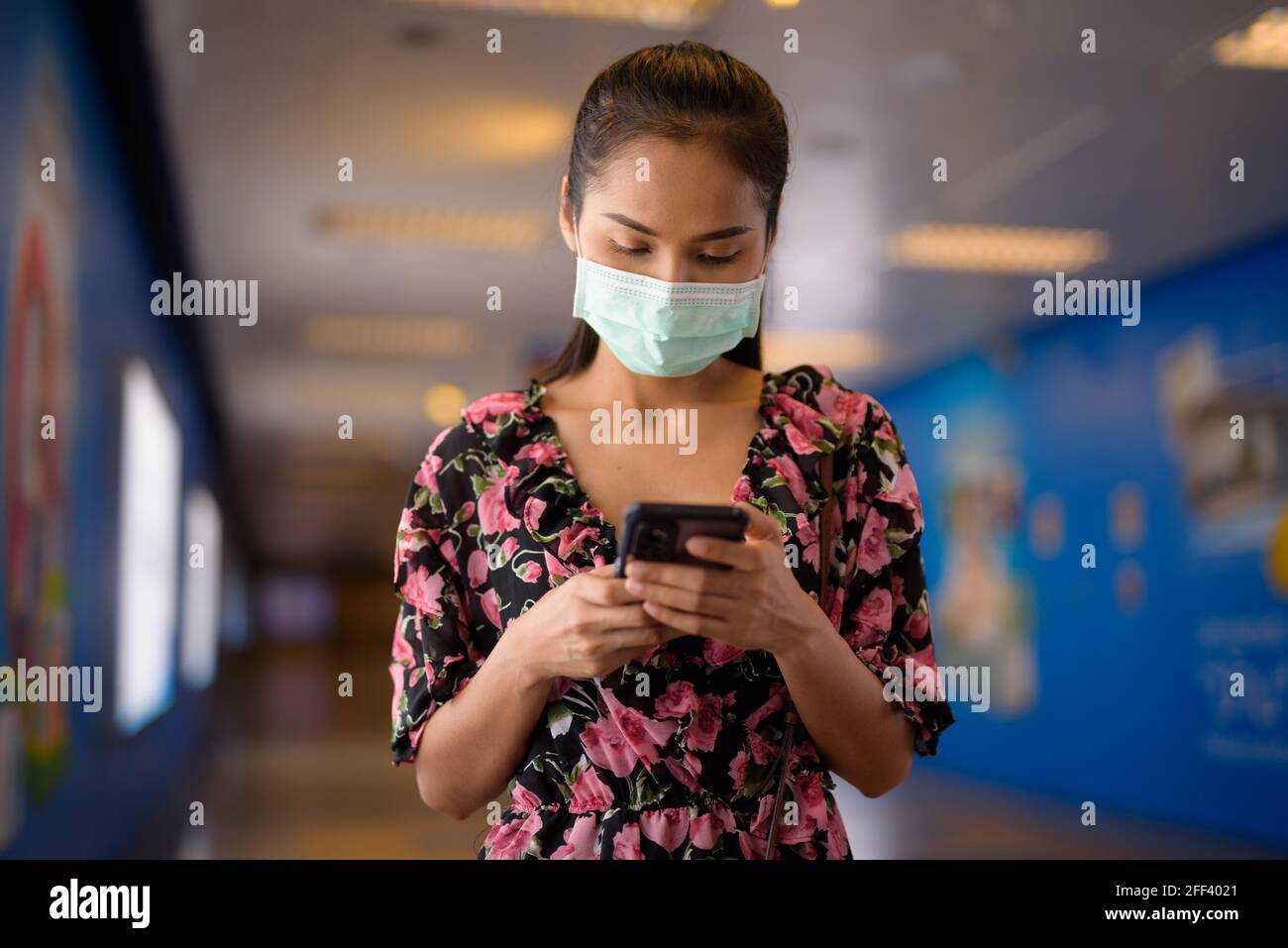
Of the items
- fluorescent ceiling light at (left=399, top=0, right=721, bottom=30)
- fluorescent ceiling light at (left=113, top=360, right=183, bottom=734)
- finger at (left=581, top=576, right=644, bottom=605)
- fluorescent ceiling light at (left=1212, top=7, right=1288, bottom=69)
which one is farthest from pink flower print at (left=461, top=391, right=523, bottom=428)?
fluorescent ceiling light at (left=113, top=360, right=183, bottom=734)

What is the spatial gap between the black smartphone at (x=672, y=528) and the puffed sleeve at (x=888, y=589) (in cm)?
25

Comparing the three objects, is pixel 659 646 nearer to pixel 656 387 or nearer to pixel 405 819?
pixel 656 387

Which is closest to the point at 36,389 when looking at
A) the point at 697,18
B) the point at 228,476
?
the point at 697,18

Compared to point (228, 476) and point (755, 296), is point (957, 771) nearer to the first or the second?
point (755, 296)

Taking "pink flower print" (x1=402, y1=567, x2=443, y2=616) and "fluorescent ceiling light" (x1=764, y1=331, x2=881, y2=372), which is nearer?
"pink flower print" (x1=402, y1=567, x2=443, y2=616)

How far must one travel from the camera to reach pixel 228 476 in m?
17.6

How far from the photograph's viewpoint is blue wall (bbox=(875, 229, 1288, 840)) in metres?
6.51

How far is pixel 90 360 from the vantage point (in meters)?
4.93

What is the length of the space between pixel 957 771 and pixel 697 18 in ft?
23.9

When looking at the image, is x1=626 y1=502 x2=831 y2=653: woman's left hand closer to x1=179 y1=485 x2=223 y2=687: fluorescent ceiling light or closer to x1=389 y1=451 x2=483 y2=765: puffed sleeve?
x1=389 y1=451 x2=483 y2=765: puffed sleeve

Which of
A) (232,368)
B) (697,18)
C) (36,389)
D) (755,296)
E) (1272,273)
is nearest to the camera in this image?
(755,296)

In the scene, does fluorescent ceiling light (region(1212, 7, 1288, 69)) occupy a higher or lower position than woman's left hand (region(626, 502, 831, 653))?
higher

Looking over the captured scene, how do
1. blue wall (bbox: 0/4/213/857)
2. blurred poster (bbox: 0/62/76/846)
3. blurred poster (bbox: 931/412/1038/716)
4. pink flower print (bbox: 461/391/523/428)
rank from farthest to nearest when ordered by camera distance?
blurred poster (bbox: 931/412/1038/716)
blue wall (bbox: 0/4/213/857)
blurred poster (bbox: 0/62/76/846)
pink flower print (bbox: 461/391/523/428)
